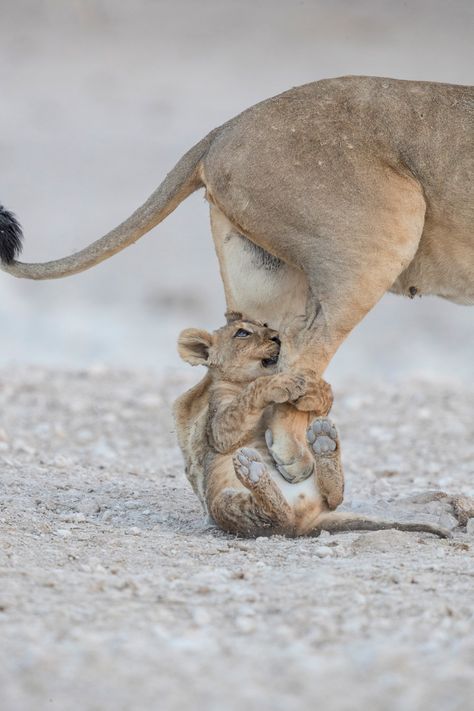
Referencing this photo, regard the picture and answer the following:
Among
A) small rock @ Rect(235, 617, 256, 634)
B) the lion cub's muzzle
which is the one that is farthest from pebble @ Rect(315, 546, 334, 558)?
the lion cub's muzzle

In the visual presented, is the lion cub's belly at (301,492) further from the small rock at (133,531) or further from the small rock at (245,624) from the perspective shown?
the small rock at (245,624)

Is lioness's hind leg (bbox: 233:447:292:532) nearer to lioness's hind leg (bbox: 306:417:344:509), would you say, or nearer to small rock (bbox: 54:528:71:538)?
lioness's hind leg (bbox: 306:417:344:509)

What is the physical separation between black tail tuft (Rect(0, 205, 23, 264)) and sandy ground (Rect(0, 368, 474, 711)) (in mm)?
1180

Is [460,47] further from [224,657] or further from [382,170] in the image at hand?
[224,657]

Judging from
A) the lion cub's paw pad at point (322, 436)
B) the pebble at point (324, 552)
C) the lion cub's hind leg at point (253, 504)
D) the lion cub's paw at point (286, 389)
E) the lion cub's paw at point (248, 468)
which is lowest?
the pebble at point (324, 552)

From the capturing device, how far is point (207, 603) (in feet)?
14.2

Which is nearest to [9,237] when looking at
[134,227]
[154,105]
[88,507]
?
[134,227]

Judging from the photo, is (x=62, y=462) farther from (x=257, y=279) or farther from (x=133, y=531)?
(x=133, y=531)

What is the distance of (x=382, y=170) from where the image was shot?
6.34 meters

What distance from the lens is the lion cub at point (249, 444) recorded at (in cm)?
581

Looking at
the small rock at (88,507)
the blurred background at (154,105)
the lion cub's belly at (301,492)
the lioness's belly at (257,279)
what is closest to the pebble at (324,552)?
the lion cub's belly at (301,492)

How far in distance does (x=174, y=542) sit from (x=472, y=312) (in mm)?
17045

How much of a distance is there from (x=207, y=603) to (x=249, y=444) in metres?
1.92

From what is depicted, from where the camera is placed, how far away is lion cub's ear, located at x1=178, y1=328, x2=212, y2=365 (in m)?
6.54
